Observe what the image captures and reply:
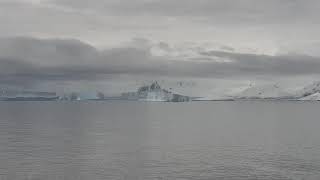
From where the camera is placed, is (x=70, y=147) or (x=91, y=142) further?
(x=91, y=142)

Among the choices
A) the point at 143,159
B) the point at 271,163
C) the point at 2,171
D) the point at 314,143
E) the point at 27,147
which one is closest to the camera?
the point at 2,171

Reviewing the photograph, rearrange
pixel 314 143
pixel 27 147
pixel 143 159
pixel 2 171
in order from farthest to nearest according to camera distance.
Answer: pixel 314 143
pixel 27 147
pixel 143 159
pixel 2 171

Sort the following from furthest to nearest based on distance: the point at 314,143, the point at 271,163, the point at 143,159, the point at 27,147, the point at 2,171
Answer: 1. the point at 314,143
2. the point at 27,147
3. the point at 143,159
4. the point at 271,163
5. the point at 2,171

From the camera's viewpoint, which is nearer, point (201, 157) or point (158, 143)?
point (201, 157)

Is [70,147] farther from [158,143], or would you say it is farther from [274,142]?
[274,142]

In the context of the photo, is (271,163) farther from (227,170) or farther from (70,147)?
(70,147)

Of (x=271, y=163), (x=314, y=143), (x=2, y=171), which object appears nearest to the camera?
(x=2, y=171)

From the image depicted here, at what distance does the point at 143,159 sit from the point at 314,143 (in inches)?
2155

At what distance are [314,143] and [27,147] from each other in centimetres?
7440

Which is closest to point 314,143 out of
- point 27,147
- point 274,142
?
point 274,142

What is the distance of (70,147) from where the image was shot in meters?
128

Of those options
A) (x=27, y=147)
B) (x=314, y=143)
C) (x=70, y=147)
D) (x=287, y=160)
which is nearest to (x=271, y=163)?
(x=287, y=160)

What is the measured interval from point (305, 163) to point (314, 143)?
4096 centimetres

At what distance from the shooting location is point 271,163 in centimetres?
9931
